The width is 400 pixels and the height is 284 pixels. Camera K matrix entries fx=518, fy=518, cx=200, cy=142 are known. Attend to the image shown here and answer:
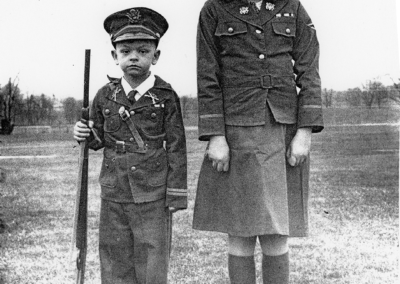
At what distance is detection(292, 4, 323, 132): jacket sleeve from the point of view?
2305 millimetres

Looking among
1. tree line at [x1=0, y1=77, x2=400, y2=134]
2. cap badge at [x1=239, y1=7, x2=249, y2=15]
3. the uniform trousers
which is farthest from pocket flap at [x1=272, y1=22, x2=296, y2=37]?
tree line at [x1=0, y1=77, x2=400, y2=134]

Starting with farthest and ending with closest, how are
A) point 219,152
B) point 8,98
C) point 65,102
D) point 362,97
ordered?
point 362,97, point 65,102, point 8,98, point 219,152

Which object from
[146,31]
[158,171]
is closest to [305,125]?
[158,171]

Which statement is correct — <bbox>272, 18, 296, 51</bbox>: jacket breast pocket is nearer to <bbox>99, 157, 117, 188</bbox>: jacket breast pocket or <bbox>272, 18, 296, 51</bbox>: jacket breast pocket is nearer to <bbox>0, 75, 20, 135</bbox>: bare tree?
<bbox>99, 157, 117, 188</bbox>: jacket breast pocket

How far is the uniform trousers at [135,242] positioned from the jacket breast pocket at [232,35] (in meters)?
0.78

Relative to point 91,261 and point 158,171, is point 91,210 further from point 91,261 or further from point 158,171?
point 158,171

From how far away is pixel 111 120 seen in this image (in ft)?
8.04

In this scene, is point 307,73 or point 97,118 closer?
point 307,73

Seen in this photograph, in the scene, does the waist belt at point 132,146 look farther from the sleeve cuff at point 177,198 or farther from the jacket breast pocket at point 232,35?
the jacket breast pocket at point 232,35

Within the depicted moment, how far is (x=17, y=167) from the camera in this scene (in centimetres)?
772

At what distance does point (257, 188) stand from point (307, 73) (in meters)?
0.57

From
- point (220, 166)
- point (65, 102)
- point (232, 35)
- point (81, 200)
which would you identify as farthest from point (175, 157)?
point (65, 102)

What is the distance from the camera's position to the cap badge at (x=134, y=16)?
8.03ft

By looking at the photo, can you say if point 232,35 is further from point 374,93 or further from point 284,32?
point 374,93
